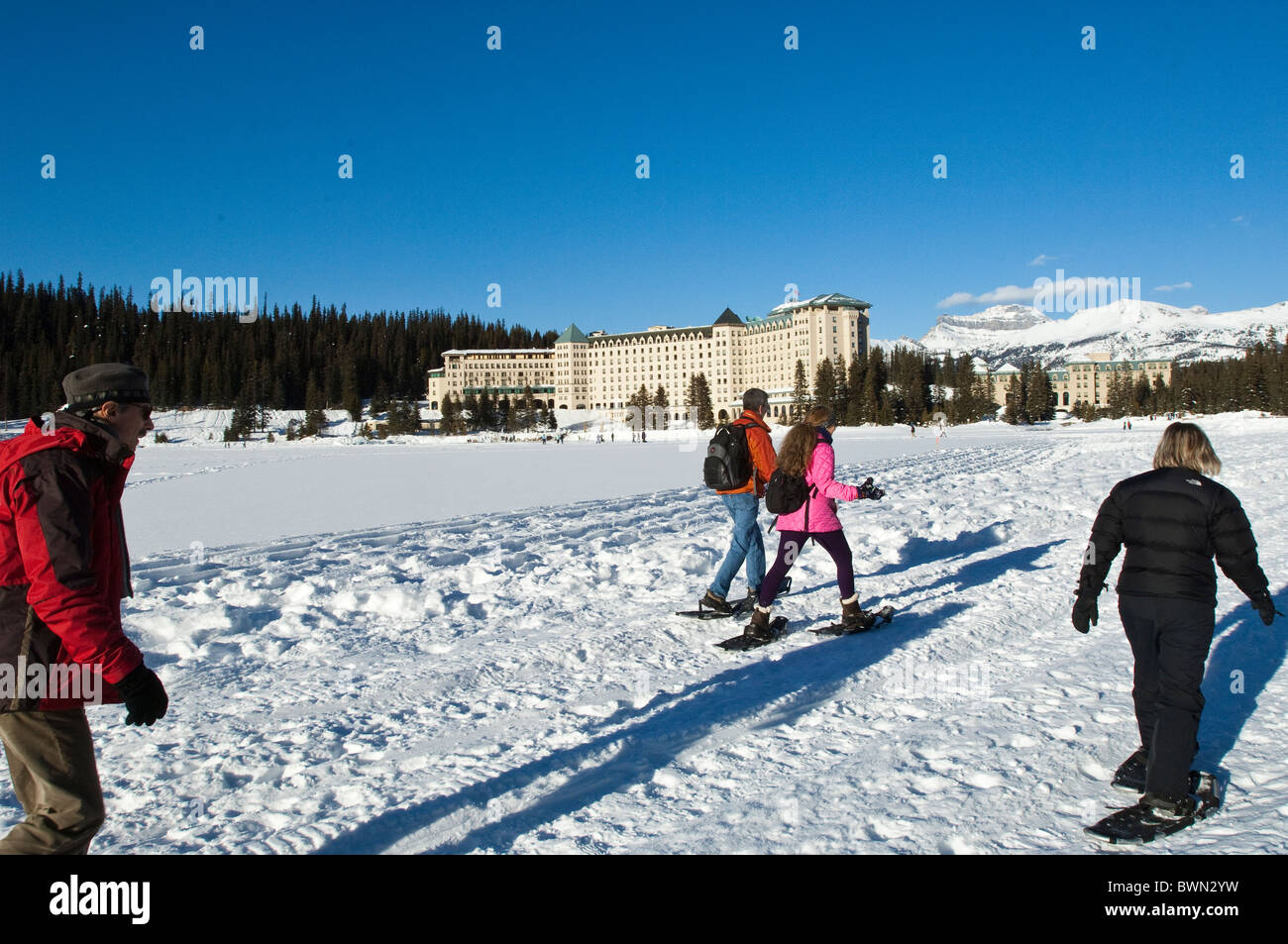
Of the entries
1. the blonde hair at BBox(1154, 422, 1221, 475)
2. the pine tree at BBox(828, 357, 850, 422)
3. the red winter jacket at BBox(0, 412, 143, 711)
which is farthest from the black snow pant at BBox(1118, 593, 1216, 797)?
the pine tree at BBox(828, 357, 850, 422)

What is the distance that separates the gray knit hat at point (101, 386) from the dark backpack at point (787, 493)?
13.4 ft

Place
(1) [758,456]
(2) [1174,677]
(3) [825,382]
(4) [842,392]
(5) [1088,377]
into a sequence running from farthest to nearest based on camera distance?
(5) [1088,377] < (3) [825,382] < (4) [842,392] < (1) [758,456] < (2) [1174,677]

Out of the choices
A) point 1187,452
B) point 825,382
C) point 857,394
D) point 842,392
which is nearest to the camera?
point 1187,452

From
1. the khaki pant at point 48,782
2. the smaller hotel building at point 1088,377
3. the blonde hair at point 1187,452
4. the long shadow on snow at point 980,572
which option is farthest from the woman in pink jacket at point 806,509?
the smaller hotel building at point 1088,377

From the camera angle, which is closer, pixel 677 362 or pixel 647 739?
pixel 647 739

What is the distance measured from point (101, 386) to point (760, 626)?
4.40 metres

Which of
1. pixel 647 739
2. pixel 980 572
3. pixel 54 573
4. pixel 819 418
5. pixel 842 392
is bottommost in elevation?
pixel 647 739

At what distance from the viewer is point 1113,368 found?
6905 inches

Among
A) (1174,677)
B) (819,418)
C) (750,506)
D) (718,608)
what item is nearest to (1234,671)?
(1174,677)

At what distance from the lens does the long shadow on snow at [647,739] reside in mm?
3250

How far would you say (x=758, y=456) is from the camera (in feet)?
20.4

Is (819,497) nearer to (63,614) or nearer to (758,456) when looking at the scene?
(758,456)

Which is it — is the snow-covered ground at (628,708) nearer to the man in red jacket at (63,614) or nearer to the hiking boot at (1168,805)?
the hiking boot at (1168,805)

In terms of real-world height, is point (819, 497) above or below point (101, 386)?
below
